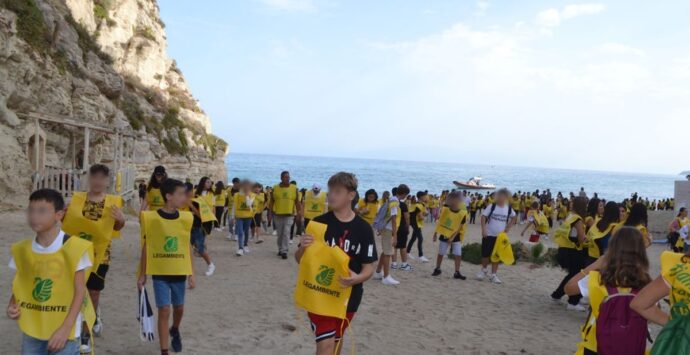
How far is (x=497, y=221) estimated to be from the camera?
9891mm

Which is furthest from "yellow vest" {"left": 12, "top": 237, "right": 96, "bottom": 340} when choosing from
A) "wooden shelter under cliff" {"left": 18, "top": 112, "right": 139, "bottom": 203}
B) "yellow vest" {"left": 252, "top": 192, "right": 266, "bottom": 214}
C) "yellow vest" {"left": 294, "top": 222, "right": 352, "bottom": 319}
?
"wooden shelter under cliff" {"left": 18, "top": 112, "right": 139, "bottom": 203}

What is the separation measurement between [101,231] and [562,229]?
6.96 meters

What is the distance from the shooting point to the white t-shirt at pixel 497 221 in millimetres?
9891

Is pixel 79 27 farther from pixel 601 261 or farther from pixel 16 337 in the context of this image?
pixel 601 261

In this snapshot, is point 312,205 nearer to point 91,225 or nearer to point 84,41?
point 91,225

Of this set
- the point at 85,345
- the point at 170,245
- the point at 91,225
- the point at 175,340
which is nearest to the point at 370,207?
the point at 175,340

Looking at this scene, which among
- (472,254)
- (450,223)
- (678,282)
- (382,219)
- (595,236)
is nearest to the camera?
(678,282)

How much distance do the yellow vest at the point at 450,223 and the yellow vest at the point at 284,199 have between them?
11.5 feet

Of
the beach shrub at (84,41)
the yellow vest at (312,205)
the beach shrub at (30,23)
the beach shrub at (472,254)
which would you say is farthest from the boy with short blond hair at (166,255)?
the beach shrub at (84,41)

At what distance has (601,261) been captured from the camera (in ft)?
11.9

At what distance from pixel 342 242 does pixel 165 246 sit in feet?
6.88

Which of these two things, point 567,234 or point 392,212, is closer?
point 567,234

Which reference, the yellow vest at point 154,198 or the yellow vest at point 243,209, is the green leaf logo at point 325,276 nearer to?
the yellow vest at point 154,198

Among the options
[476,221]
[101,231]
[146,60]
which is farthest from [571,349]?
[146,60]
